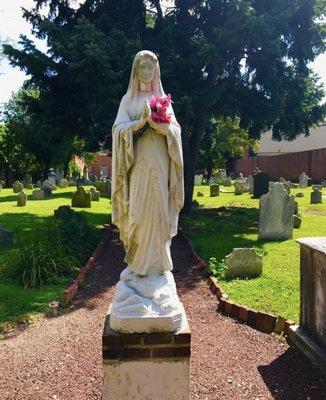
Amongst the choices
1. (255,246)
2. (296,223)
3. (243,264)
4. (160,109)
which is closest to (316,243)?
(160,109)

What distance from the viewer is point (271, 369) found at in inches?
188

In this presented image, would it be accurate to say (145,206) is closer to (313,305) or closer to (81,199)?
(313,305)

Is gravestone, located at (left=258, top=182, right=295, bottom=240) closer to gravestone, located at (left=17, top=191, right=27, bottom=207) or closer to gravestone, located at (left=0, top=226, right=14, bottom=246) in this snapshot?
gravestone, located at (left=0, top=226, right=14, bottom=246)

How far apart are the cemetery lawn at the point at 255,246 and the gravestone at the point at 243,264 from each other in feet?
0.72

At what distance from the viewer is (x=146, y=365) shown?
365 centimetres

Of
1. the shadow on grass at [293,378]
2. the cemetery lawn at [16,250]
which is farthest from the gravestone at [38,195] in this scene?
the shadow on grass at [293,378]

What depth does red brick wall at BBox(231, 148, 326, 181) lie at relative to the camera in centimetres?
3891

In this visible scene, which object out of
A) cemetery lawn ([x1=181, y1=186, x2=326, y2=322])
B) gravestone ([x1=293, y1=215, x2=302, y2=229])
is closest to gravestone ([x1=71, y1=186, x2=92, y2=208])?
cemetery lawn ([x1=181, y1=186, x2=326, y2=322])

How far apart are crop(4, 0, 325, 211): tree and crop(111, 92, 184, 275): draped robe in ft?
27.2

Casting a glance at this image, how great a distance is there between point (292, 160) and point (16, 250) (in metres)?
36.8

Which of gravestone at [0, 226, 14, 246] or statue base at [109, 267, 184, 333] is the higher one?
statue base at [109, 267, 184, 333]

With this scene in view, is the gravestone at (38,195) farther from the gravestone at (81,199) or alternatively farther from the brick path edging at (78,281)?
the brick path edging at (78,281)

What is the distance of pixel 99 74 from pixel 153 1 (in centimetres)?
634

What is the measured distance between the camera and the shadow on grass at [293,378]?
14.0 feet
